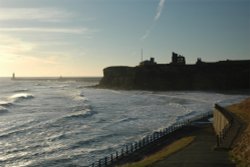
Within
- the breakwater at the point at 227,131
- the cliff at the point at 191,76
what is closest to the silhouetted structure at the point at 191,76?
the cliff at the point at 191,76

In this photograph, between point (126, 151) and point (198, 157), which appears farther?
point (126, 151)

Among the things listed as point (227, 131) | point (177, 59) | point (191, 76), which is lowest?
point (227, 131)

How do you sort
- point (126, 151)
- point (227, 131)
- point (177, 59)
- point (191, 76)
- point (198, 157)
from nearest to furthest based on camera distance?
point (198, 157) → point (126, 151) → point (227, 131) → point (191, 76) → point (177, 59)

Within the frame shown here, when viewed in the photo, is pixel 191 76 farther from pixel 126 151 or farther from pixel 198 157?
pixel 198 157

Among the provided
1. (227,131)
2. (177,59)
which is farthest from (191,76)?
(227,131)

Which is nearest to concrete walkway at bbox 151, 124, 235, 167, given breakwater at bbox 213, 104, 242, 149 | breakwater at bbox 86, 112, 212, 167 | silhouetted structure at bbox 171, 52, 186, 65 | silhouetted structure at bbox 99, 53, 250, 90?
breakwater at bbox 213, 104, 242, 149

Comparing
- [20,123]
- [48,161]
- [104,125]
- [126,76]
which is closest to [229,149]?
[48,161]

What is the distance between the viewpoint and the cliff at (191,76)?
159 metres

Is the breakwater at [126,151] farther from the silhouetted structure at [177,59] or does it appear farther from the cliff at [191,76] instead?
the silhouetted structure at [177,59]

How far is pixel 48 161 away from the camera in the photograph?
31.7m

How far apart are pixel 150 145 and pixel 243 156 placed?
478 inches

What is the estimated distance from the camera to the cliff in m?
159

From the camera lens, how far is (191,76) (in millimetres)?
165875

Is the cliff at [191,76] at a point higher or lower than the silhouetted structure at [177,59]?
lower
